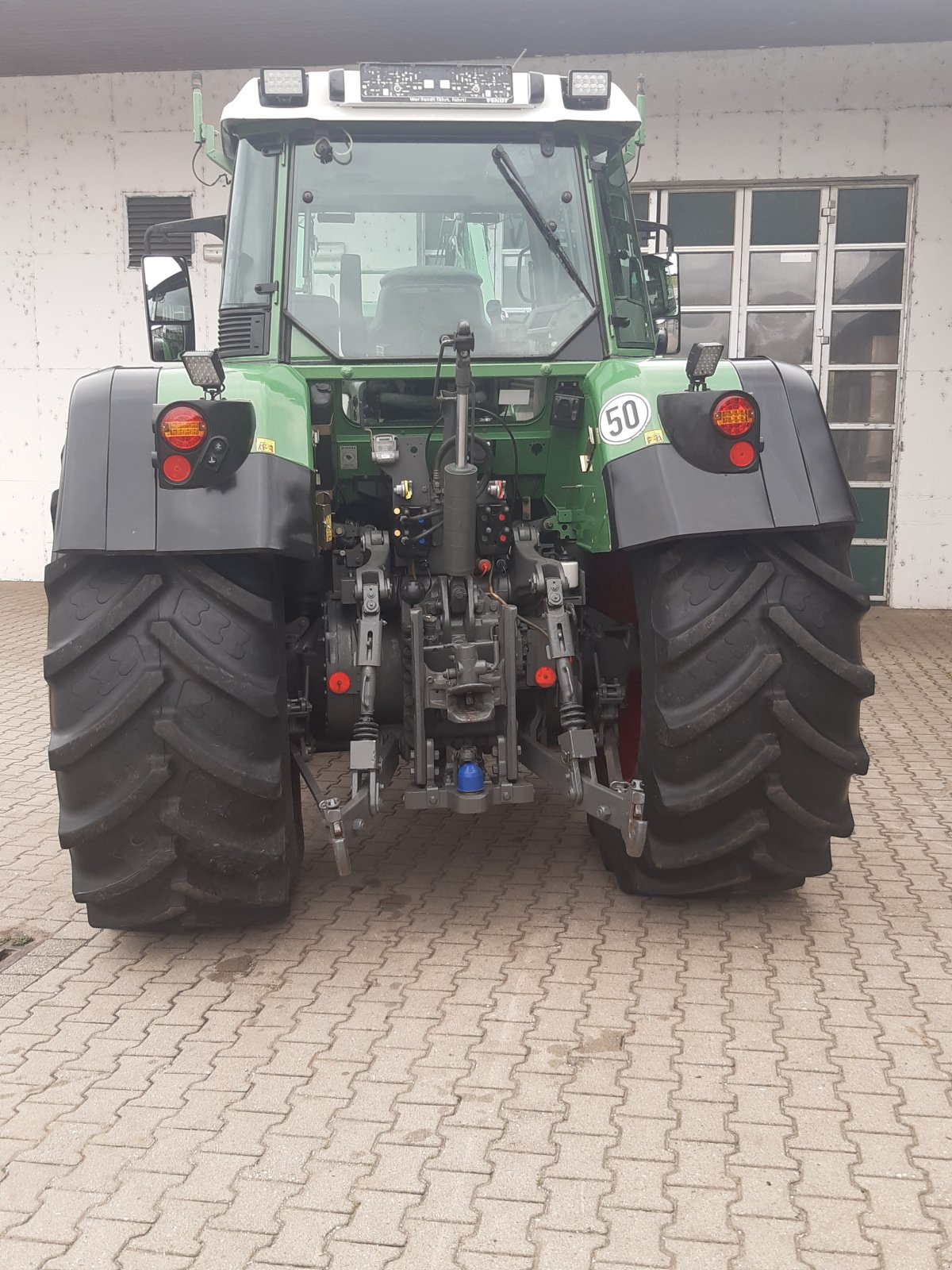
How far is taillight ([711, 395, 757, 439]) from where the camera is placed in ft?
11.2

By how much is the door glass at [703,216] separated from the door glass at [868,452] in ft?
6.04

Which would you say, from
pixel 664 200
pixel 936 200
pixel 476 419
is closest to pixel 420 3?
pixel 664 200

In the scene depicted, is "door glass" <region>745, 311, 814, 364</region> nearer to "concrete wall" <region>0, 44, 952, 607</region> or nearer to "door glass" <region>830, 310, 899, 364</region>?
"door glass" <region>830, 310, 899, 364</region>

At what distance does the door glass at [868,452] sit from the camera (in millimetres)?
10023

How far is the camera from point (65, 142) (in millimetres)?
10523

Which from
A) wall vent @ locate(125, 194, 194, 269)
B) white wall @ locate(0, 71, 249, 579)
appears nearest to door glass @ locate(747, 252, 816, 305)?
white wall @ locate(0, 71, 249, 579)

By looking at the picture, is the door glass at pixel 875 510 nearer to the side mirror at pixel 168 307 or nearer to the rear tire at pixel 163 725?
the side mirror at pixel 168 307

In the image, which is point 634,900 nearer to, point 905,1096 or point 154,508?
point 905,1096

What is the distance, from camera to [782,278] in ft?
32.6

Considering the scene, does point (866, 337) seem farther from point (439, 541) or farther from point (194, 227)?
point (439, 541)

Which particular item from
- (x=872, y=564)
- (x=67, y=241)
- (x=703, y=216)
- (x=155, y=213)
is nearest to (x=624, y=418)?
(x=703, y=216)

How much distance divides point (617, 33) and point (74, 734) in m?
8.11

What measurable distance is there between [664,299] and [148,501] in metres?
2.40

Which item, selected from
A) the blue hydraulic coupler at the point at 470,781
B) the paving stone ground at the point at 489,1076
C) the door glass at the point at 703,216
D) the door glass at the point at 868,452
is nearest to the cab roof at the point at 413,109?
the blue hydraulic coupler at the point at 470,781
